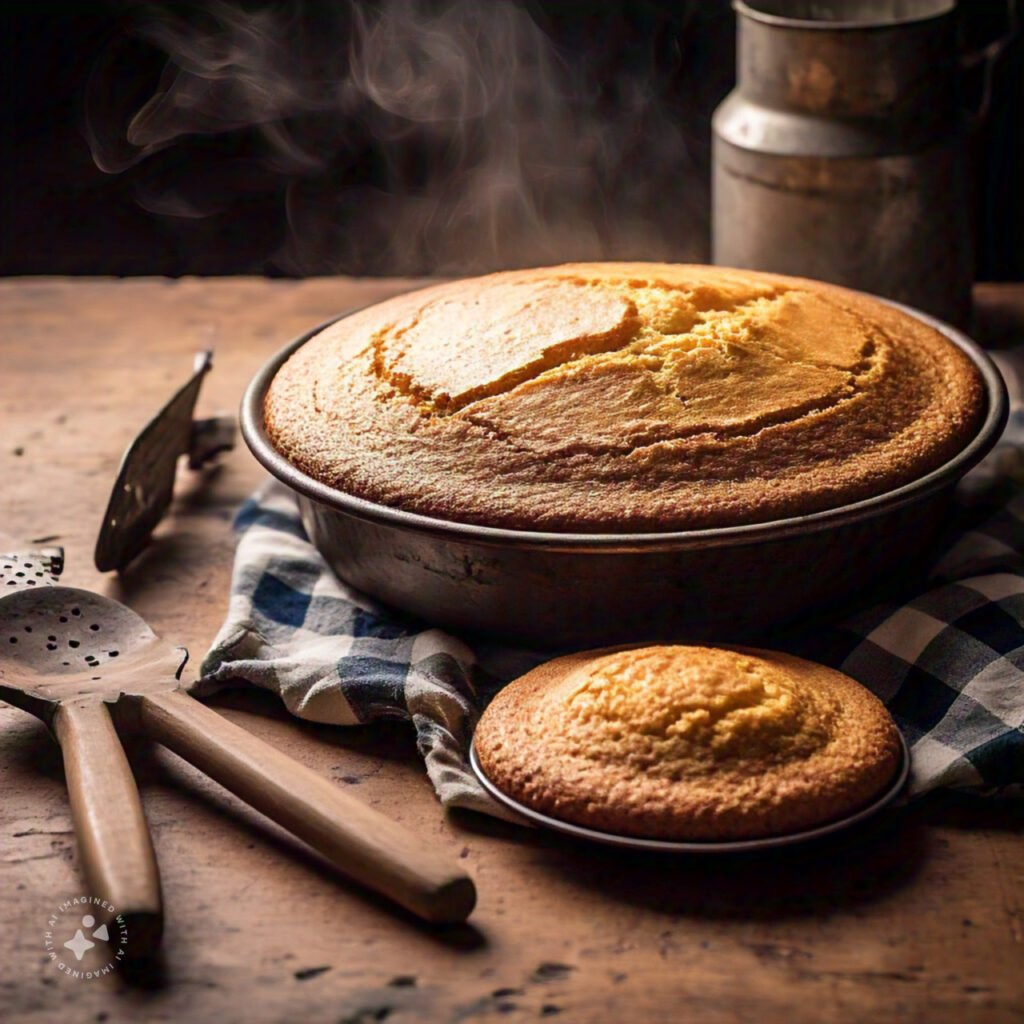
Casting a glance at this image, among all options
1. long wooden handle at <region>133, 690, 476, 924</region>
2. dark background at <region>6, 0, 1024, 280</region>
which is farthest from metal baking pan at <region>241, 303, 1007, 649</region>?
dark background at <region>6, 0, 1024, 280</region>

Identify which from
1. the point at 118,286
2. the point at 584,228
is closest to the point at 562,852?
the point at 118,286

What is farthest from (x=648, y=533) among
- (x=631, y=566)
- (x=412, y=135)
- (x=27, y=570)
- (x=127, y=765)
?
(x=412, y=135)

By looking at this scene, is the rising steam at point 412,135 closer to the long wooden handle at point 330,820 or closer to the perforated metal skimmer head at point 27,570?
the perforated metal skimmer head at point 27,570

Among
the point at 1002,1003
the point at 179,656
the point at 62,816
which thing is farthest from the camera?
the point at 179,656

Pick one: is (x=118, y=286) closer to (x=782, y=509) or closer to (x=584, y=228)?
(x=584, y=228)

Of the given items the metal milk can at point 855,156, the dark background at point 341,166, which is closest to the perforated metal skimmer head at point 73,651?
the metal milk can at point 855,156

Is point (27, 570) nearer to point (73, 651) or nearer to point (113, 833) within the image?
point (73, 651)
